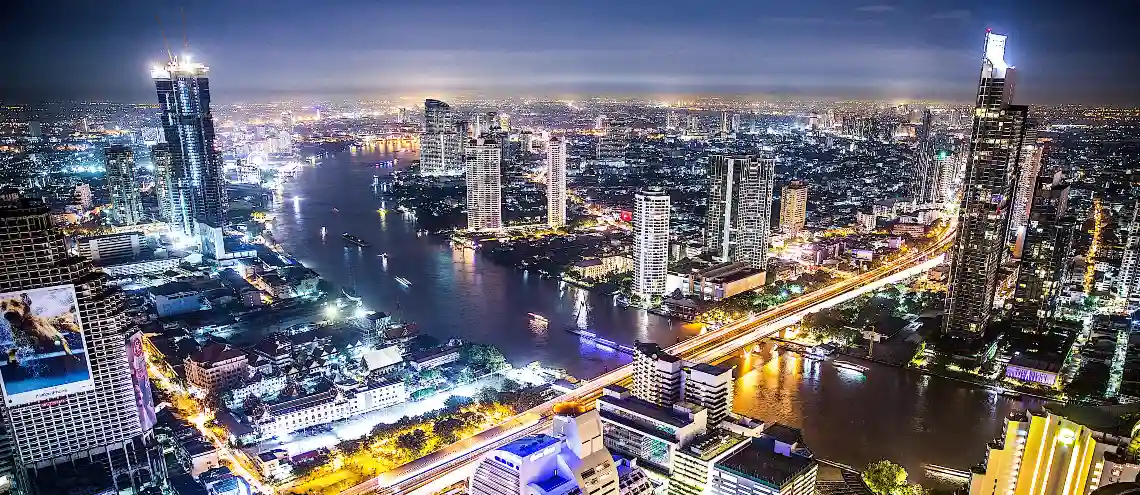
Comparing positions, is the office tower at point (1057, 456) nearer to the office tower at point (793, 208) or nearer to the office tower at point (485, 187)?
the office tower at point (793, 208)

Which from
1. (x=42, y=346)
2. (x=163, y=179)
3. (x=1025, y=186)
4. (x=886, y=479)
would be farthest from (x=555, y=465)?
(x=163, y=179)

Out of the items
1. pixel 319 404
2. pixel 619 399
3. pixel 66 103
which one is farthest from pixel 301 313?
pixel 619 399

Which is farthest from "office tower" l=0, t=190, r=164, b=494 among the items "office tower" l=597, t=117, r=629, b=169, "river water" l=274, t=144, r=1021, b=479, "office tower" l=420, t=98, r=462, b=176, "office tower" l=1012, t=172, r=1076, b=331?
"office tower" l=597, t=117, r=629, b=169

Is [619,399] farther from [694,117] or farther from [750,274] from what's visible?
[694,117]

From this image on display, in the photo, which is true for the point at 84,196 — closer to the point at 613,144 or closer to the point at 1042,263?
the point at 1042,263

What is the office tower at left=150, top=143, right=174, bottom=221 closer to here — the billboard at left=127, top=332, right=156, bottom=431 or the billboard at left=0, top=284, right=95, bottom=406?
the billboard at left=127, top=332, right=156, bottom=431

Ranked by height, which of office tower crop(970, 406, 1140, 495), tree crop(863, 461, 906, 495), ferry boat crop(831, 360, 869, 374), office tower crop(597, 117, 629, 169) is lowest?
ferry boat crop(831, 360, 869, 374)

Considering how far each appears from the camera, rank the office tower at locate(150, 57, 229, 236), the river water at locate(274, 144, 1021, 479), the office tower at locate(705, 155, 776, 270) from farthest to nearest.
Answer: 1. the office tower at locate(150, 57, 229, 236)
2. the office tower at locate(705, 155, 776, 270)
3. the river water at locate(274, 144, 1021, 479)
